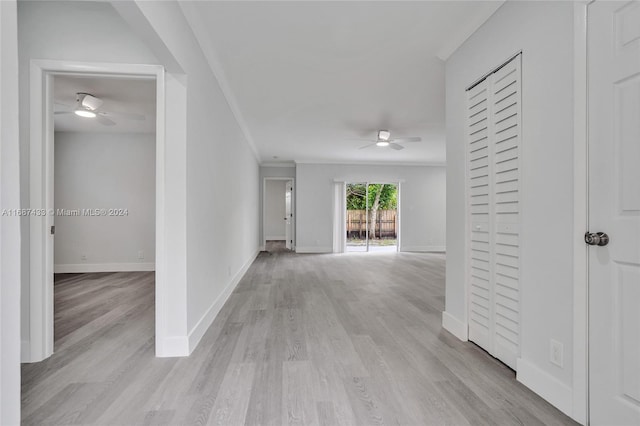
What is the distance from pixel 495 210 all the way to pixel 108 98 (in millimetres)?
4589

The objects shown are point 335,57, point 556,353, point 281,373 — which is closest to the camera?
point 556,353

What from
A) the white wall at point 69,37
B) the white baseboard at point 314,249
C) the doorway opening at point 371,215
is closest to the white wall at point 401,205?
the white baseboard at point 314,249

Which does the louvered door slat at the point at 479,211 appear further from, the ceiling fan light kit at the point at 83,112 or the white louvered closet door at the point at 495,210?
the ceiling fan light kit at the point at 83,112

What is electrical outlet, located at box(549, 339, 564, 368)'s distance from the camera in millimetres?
1549

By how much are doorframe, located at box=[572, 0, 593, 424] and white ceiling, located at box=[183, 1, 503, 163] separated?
31.6 inches

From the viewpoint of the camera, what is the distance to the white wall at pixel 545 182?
1.53 meters

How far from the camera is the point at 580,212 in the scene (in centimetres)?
146

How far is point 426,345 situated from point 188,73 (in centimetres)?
267

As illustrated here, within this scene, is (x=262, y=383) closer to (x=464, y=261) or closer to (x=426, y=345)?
(x=426, y=345)

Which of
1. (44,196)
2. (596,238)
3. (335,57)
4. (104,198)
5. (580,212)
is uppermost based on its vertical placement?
(335,57)

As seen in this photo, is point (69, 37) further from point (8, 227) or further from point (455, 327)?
point (455, 327)

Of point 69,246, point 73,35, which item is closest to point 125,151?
point 69,246

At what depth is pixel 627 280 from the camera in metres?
1.28

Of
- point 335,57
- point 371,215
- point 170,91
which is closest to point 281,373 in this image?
point 170,91
